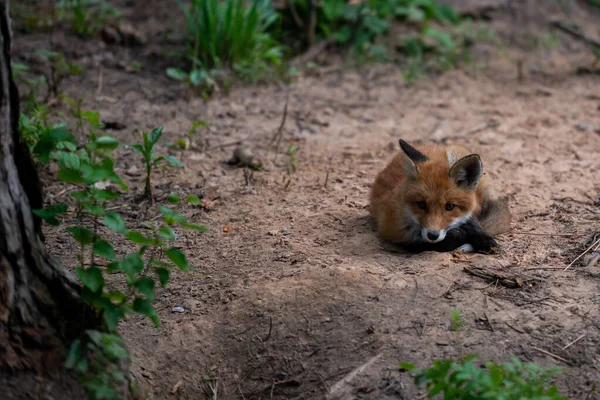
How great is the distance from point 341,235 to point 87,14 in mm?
5227

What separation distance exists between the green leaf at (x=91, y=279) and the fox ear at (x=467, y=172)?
240 cm

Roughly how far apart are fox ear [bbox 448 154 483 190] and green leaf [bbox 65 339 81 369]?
2.58m

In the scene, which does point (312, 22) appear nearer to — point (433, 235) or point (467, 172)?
point (467, 172)

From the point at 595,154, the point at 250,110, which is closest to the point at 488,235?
the point at 595,154

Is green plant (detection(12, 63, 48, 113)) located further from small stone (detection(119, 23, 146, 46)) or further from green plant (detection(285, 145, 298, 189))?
green plant (detection(285, 145, 298, 189))

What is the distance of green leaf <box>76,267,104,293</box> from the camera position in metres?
2.88

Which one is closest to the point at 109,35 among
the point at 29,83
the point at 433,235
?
the point at 29,83

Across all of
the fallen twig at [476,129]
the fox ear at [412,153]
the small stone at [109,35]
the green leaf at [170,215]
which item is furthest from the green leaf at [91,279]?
the small stone at [109,35]

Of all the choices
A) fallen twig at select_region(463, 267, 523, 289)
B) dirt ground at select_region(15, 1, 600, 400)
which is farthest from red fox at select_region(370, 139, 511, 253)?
fallen twig at select_region(463, 267, 523, 289)

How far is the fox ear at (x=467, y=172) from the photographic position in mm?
4285

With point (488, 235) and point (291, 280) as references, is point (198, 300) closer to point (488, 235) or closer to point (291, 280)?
point (291, 280)

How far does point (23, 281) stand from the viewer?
9.70ft

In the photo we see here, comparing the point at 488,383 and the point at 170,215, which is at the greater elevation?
the point at 170,215

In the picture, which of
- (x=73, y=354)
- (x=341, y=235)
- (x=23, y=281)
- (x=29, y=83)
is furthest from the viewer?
(x=29, y=83)
